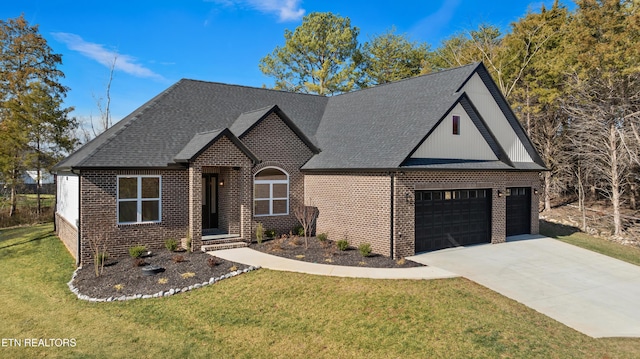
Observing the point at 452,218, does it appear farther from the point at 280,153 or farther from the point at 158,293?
the point at 158,293

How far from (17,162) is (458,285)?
28.5 m

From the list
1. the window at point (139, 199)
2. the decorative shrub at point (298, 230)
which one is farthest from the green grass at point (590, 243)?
the window at point (139, 199)

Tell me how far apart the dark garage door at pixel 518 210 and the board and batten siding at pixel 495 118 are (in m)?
A: 1.58

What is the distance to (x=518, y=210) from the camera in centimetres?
1945

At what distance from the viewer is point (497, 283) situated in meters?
11.6

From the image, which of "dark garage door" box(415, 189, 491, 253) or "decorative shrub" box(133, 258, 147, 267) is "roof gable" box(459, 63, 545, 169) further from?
"decorative shrub" box(133, 258, 147, 267)

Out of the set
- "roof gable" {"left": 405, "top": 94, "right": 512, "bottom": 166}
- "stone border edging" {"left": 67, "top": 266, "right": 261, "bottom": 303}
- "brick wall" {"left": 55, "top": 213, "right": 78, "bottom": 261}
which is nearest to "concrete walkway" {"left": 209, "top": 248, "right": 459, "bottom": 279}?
"stone border edging" {"left": 67, "top": 266, "right": 261, "bottom": 303}

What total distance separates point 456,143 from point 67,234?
1674 centimetres

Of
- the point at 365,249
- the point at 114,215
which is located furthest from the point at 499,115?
the point at 114,215

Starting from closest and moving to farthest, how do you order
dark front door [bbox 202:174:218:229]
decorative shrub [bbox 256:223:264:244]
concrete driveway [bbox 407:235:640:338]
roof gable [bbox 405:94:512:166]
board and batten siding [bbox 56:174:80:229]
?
concrete driveway [bbox 407:235:640:338] → board and batten siding [bbox 56:174:80:229] → roof gable [bbox 405:94:512:166] → decorative shrub [bbox 256:223:264:244] → dark front door [bbox 202:174:218:229]

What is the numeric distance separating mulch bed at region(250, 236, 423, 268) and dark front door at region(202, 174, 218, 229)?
278 centimetres

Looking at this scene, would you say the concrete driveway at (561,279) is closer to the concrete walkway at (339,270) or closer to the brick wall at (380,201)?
the concrete walkway at (339,270)

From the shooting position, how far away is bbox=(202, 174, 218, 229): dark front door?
57.4ft

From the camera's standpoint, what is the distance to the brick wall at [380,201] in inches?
556
